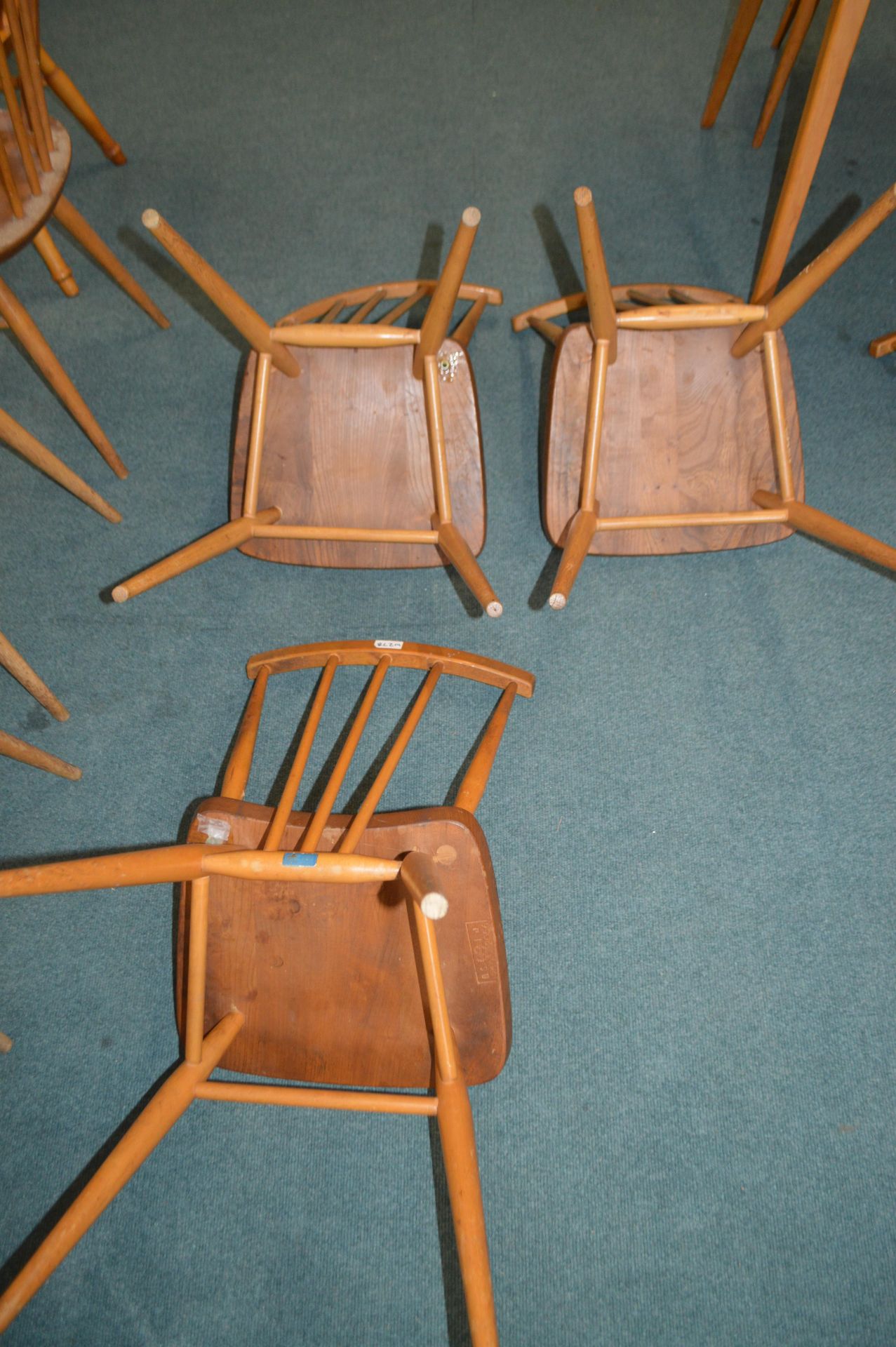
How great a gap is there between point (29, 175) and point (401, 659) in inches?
36.1

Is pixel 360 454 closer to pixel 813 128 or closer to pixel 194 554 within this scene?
pixel 194 554

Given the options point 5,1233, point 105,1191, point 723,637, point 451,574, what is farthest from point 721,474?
point 5,1233

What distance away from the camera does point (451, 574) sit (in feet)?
5.70

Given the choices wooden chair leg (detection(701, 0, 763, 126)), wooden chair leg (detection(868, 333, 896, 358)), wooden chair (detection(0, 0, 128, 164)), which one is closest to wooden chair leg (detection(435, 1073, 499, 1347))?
wooden chair leg (detection(868, 333, 896, 358))

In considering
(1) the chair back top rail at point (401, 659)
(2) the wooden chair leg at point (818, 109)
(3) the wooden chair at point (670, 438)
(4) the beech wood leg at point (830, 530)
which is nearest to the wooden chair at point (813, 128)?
(2) the wooden chair leg at point (818, 109)

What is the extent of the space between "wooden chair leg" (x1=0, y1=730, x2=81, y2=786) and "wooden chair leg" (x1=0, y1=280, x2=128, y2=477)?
0.59 metres

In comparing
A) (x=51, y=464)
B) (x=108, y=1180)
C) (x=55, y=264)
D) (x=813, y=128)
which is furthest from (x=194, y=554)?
(x=55, y=264)

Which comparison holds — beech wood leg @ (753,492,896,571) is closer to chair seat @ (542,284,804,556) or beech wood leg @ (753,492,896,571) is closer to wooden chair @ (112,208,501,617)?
chair seat @ (542,284,804,556)

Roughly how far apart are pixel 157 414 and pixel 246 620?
550 millimetres

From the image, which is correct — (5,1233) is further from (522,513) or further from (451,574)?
(522,513)

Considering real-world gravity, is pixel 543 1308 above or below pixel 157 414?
below

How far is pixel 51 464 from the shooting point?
1566 millimetres

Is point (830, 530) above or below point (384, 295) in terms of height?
below

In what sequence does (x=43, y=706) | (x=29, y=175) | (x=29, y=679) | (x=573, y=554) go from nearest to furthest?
(x=573, y=554), (x=29, y=175), (x=29, y=679), (x=43, y=706)
